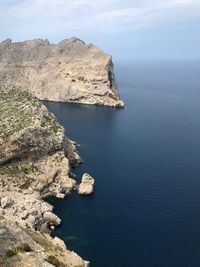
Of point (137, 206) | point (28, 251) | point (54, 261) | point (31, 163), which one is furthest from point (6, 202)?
point (54, 261)

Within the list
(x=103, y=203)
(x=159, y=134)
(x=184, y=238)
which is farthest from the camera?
(x=159, y=134)

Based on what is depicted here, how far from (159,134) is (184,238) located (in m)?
91.8

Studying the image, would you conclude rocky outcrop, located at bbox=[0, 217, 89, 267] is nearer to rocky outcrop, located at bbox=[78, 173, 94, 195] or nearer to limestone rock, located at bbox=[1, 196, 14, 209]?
limestone rock, located at bbox=[1, 196, 14, 209]

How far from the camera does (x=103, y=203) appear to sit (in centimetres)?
11006

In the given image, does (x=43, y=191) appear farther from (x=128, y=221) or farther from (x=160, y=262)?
(x=160, y=262)

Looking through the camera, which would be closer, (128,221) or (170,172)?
(128,221)

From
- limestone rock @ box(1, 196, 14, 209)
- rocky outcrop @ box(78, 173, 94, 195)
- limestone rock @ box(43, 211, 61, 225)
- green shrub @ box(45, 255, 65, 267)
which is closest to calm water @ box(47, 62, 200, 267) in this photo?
limestone rock @ box(43, 211, 61, 225)

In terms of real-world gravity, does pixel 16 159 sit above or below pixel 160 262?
above

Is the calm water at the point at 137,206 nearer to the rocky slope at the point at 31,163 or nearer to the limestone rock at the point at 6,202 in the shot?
the rocky slope at the point at 31,163

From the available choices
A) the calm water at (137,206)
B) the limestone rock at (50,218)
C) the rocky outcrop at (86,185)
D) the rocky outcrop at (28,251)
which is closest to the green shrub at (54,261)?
the rocky outcrop at (28,251)

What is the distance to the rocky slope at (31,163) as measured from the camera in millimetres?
96625

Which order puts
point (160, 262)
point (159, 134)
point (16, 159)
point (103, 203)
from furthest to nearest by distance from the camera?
point (159, 134)
point (16, 159)
point (103, 203)
point (160, 262)

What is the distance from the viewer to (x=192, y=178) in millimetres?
125750

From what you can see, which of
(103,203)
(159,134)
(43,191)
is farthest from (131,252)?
(159,134)
